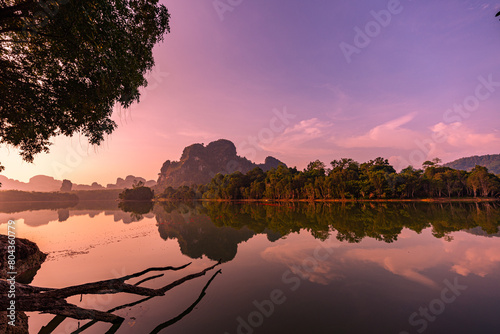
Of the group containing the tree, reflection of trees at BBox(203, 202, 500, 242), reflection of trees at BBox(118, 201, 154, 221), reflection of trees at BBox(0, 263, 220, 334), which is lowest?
reflection of trees at BBox(118, 201, 154, 221)

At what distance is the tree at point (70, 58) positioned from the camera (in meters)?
6.36

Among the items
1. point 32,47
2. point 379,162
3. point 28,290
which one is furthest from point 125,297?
point 379,162

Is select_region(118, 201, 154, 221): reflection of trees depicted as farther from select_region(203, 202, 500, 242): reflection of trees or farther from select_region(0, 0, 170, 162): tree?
select_region(0, 0, 170, 162): tree

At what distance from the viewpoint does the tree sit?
636 centimetres

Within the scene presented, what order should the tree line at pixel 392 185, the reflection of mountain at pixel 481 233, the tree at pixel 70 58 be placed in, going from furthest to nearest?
1. the tree line at pixel 392 185
2. the reflection of mountain at pixel 481 233
3. the tree at pixel 70 58

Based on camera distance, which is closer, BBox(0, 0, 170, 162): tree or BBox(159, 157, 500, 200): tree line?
BBox(0, 0, 170, 162): tree

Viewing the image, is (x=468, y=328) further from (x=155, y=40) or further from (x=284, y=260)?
(x=155, y=40)

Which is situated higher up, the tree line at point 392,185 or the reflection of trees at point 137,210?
the tree line at point 392,185

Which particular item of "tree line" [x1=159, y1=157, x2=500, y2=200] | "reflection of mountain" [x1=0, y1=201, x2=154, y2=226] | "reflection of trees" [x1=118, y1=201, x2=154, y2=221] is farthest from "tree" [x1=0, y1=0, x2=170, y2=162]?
"tree line" [x1=159, y1=157, x2=500, y2=200]

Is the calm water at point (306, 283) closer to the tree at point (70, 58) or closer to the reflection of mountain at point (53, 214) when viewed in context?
the tree at point (70, 58)

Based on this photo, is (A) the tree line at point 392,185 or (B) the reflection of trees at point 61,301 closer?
(B) the reflection of trees at point 61,301

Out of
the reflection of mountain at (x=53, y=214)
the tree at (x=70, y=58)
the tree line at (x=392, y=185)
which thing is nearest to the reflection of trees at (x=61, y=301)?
the tree at (x=70, y=58)

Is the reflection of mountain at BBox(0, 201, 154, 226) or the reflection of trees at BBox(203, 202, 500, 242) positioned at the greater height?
the reflection of trees at BBox(203, 202, 500, 242)

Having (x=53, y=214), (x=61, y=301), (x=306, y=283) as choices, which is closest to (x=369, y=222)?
(x=306, y=283)
